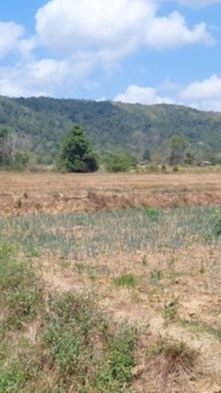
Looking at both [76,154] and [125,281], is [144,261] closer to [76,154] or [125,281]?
[125,281]

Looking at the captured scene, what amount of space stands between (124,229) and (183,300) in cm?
722

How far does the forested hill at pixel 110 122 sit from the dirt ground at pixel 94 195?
223ft

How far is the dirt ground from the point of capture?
76.3 ft

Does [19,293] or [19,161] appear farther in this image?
[19,161]

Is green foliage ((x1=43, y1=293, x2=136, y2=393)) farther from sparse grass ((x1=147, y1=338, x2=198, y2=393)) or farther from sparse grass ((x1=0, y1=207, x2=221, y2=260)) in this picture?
sparse grass ((x1=0, y1=207, x2=221, y2=260))

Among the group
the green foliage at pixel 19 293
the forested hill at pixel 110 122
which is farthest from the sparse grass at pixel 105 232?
the forested hill at pixel 110 122

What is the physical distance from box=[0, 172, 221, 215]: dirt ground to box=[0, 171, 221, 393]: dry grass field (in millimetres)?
7588

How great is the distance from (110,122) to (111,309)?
138834 mm

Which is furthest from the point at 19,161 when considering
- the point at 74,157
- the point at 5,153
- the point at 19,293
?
the point at 19,293

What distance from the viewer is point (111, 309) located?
7805mm

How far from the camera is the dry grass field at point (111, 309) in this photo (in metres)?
6.19

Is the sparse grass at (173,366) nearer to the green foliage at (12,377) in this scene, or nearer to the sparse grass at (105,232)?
the green foliage at (12,377)

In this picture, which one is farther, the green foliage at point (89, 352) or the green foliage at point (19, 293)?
the green foliage at point (19, 293)

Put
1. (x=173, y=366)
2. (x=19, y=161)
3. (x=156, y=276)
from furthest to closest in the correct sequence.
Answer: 1. (x=19, y=161)
2. (x=156, y=276)
3. (x=173, y=366)
